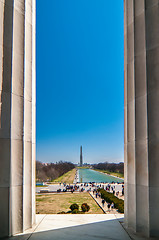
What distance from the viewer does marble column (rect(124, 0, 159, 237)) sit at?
859 cm

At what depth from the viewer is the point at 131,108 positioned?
9.71 m

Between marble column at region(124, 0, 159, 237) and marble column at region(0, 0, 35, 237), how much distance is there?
4822mm

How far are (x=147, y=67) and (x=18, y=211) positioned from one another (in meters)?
8.71

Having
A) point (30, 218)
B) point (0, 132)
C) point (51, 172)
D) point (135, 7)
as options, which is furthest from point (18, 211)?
point (51, 172)

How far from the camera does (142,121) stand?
9.09 meters

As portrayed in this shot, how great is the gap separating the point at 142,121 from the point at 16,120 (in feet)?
19.0

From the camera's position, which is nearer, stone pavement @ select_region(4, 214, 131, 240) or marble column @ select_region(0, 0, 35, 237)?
stone pavement @ select_region(4, 214, 131, 240)

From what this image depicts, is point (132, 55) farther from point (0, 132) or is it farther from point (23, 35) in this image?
point (0, 132)

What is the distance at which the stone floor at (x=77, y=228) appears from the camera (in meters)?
8.40

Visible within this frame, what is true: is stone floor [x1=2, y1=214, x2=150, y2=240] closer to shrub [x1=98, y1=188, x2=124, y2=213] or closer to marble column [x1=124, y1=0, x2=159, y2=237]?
marble column [x1=124, y1=0, x2=159, y2=237]

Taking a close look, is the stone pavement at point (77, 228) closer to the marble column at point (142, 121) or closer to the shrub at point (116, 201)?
the marble column at point (142, 121)

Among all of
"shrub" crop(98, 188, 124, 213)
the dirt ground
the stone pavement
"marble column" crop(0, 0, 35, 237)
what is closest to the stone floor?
the stone pavement

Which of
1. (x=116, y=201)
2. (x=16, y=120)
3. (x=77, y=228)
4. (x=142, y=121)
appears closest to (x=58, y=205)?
(x=116, y=201)

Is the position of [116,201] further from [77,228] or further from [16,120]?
[16,120]
